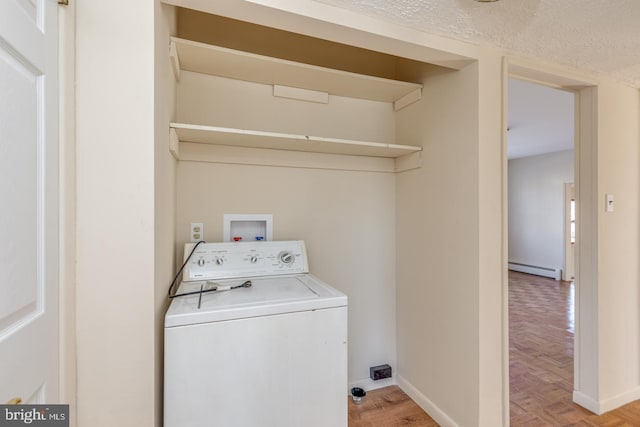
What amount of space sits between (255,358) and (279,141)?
1.14 metres

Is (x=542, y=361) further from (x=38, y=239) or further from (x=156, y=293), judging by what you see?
(x=38, y=239)

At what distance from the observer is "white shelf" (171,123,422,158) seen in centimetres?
149

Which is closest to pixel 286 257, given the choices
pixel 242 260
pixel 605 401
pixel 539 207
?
pixel 242 260

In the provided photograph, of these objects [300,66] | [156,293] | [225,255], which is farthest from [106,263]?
[300,66]

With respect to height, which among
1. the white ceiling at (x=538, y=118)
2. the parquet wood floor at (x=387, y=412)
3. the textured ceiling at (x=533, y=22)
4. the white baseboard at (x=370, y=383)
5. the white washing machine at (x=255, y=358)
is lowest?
the parquet wood floor at (x=387, y=412)

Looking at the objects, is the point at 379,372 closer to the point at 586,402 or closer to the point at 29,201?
the point at 586,402

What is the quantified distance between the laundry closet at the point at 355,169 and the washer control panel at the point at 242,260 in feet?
0.60

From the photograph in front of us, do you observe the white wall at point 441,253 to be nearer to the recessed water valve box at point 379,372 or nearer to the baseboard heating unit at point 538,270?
the recessed water valve box at point 379,372

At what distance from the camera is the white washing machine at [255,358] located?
1.03 meters

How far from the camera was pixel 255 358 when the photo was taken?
1.10 m

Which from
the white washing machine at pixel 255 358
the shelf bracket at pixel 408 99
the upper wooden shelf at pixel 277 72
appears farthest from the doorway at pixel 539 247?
the white washing machine at pixel 255 358

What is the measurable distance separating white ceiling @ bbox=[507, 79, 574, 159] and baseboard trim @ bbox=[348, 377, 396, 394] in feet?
8.61

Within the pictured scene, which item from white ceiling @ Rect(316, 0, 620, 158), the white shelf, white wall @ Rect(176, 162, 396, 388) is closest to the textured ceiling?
white ceiling @ Rect(316, 0, 620, 158)

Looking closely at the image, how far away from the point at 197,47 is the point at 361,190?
4.36ft
